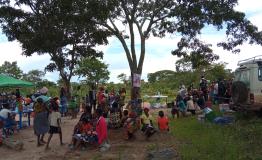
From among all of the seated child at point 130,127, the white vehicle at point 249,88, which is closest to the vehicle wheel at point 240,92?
the white vehicle at point 249,88

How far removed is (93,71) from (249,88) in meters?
28.7

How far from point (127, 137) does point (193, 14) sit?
4.65 meters

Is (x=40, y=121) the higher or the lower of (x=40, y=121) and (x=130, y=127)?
the higher

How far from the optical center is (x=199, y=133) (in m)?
13.6

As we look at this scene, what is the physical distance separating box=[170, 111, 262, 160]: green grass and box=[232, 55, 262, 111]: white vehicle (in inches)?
22.8

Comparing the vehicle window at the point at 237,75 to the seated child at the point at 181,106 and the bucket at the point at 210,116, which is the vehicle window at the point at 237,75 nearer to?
the bucket at the point at 210,116

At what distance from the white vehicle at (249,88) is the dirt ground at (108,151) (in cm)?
370

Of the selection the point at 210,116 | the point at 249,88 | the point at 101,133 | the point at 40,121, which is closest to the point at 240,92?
the point at 249,88

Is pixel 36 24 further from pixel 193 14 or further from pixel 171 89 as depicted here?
pixel 171 89

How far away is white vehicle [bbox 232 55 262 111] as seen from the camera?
52.0 ft

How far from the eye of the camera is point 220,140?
1164 centimetres

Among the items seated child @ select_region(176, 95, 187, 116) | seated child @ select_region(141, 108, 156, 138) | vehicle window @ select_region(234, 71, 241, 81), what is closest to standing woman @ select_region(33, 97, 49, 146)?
seated child @ select_region(141, 108, 156, 138)

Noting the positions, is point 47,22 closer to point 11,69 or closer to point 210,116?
point 210,116

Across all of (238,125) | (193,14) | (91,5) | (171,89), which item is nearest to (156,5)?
(193,14)
